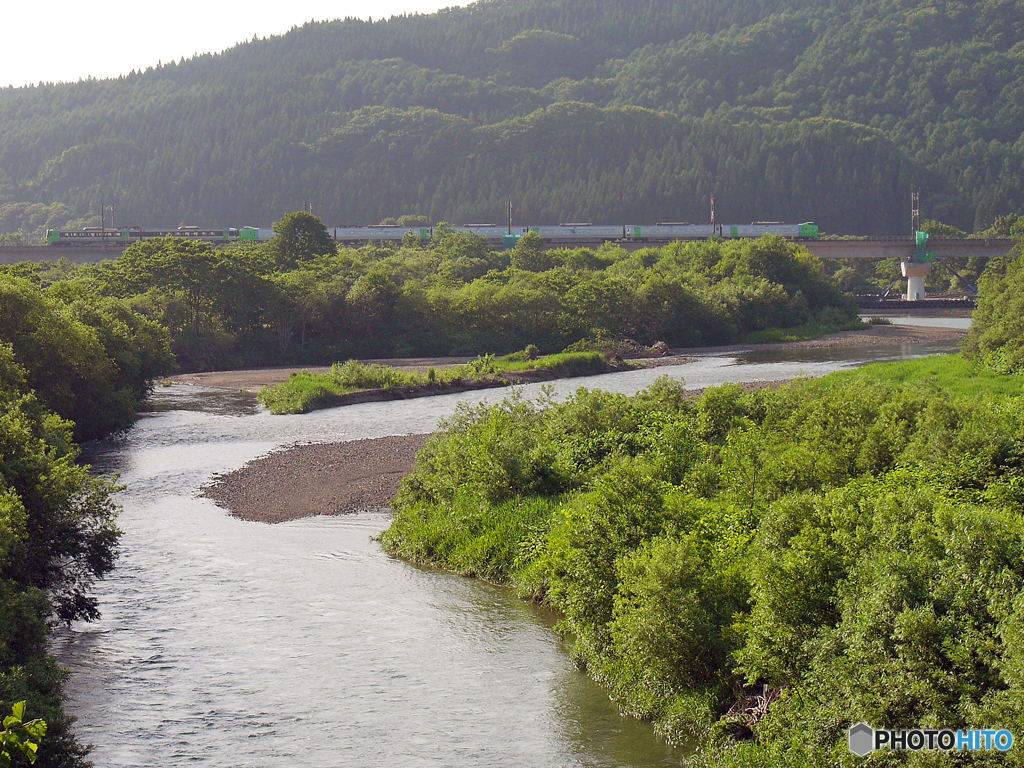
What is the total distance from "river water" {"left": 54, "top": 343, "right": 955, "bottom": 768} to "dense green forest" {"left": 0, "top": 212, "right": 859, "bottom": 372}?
4849cm

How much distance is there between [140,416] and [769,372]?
3785 cm

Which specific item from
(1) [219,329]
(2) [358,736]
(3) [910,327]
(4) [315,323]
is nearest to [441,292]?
(4) [315,323]

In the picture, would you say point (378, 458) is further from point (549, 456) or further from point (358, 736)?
→ point (358, 736)

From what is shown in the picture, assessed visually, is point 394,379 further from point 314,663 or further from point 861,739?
point 861,739

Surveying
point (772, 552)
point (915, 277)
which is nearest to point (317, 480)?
point (772, 552)

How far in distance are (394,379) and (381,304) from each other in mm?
27460

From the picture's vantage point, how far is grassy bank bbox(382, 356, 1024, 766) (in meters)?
11.6

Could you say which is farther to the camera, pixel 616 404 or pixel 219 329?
pixel 219 329

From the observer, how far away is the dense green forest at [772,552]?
11.6 metres

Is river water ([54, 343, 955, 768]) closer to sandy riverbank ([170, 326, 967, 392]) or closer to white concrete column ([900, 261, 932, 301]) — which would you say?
sandy riverbank ([170, 326, 967, 392])

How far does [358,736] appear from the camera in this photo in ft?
51.3

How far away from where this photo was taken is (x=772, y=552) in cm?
1430

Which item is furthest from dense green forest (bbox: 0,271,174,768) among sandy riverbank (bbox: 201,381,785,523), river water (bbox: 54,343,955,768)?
sandy riverbank (bbox: 201,381,785,523)

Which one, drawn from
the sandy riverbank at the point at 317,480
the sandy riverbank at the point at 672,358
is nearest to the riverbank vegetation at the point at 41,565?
the sandy riverbank at the point at 317,480
